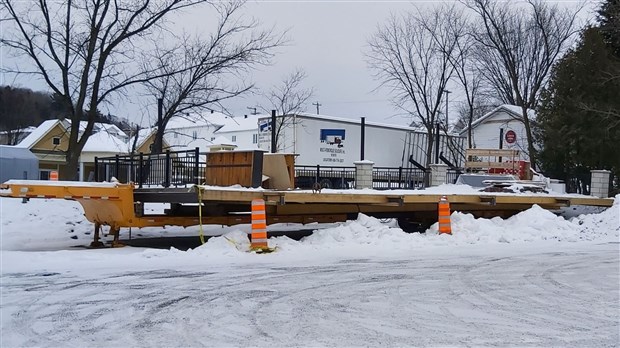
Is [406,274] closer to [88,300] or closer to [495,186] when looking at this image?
[88,300]

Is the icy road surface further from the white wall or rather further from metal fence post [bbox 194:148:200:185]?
the white wall

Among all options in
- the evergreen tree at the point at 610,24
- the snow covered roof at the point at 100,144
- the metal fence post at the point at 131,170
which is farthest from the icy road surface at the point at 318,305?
the snow covered roof at the point at 100,144

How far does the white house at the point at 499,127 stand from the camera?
41.7 m

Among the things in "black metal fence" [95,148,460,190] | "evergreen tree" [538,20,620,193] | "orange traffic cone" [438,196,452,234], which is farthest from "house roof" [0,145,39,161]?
"evergreen tree" [538,20,620,193]

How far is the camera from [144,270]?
996 centimetres

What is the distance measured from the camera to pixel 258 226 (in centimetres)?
1193

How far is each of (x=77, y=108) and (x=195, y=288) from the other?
13.3 meters

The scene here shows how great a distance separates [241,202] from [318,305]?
582 cm

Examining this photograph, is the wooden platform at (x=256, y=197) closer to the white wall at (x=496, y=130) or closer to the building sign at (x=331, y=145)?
the building sign at (x=331, y=145)

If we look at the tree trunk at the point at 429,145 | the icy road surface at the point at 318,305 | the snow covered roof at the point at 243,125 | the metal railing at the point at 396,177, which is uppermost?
the snow covered roof at the point at 243,125

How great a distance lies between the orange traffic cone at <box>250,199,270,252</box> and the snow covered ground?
1.02 ft

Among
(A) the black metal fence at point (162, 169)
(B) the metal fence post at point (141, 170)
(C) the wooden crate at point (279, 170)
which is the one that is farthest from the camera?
(C) the wooden crate at point (279, 170)

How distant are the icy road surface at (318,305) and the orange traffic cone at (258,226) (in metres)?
1.20

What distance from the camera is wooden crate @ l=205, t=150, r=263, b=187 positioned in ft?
42.2
